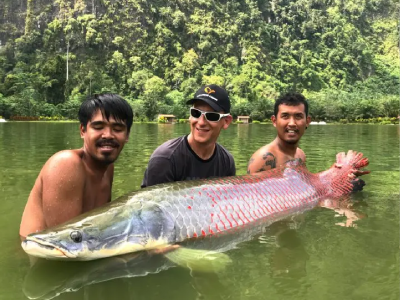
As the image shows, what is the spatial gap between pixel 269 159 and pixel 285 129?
411 millimetres

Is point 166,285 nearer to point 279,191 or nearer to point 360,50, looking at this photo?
point 279,191

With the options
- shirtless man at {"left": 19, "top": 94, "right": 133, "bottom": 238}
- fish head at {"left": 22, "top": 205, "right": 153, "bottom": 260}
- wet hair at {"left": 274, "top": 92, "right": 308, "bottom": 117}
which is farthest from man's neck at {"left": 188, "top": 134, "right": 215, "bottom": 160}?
wet hair at {"left": 274, "top": 92, "right": 308, "bottom": 117}

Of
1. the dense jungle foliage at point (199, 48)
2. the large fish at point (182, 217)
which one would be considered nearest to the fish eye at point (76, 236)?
the large fish at point (182, 217)

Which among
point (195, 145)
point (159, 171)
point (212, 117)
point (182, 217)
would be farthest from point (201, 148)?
point (182, 217)

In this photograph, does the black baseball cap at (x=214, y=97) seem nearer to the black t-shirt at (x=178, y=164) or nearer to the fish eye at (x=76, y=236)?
the black t-shirt at (x=178, y=164)

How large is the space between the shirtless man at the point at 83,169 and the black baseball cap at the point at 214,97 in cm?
80

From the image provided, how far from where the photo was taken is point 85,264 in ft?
8.80

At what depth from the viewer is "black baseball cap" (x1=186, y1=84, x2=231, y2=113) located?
3.57m

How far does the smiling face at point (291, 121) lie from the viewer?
4820 millimetres

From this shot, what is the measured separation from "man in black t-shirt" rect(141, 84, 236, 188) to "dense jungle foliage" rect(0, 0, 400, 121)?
6397cm

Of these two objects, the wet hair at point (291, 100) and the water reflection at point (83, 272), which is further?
the wet hair at point (291, 100)

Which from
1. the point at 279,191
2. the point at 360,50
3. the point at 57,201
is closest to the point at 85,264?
the point at 57,201

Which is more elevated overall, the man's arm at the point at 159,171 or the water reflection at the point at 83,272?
the man's arm at the point at 159,171

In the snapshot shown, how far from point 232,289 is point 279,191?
1830 mm
